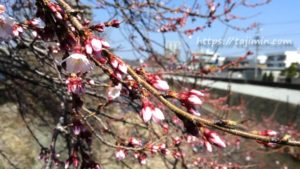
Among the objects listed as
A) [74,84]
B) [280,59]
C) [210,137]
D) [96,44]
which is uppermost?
[96,44]

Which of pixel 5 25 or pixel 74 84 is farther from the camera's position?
pixel 5 25

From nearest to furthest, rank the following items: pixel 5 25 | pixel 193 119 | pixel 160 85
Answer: pixel 193 119, pixel 160 85, pixel 5 25

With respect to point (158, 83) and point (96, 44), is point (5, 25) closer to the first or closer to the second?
point (96, 44)

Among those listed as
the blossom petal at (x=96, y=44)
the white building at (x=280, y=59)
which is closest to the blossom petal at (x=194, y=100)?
the blossom petal at (x=96, y=44)

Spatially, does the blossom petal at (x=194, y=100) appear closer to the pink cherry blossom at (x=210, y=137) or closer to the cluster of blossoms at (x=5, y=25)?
the pink cherry blossom at (x=210, y=137)

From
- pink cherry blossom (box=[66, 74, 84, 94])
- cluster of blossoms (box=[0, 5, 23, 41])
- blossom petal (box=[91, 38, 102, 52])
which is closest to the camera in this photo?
blossom petal (box=[91, 38, 102, 52])

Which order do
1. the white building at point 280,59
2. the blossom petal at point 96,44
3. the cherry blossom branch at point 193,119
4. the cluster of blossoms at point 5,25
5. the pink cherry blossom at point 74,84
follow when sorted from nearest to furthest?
the cherry blossom branch at point 193,119, the blossom petal at point 96,44, the pink cherry blossom at point 74,84, the cluster of blossoms at point 5,25, the white building at point 280,59

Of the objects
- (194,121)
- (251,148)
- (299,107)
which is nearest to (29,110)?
(194,121)

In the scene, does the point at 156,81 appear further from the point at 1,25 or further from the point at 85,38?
the point at 1,25

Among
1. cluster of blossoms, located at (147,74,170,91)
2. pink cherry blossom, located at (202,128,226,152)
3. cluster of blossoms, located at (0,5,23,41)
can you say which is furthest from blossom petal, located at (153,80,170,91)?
cluster of blossoms, located at (0,5,23,41)

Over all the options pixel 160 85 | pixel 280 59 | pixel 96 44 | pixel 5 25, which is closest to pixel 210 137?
pixel 160 85

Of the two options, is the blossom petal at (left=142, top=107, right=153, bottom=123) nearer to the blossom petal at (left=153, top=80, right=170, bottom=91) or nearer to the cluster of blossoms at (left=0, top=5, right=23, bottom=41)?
the blossom petal at (left=153, top=80, right=170, bottom=91)
